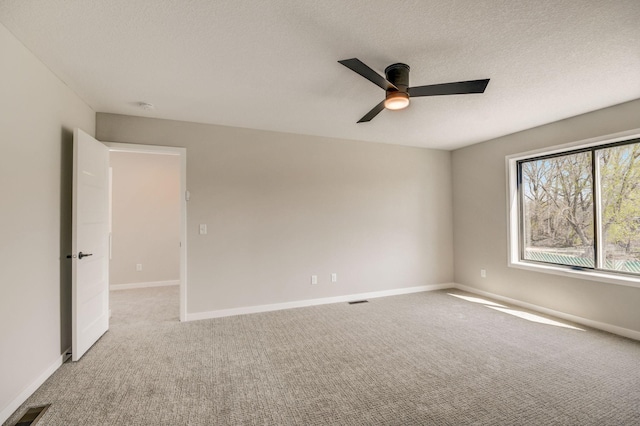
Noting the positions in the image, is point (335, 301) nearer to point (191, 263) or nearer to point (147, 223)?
point (191, 263)

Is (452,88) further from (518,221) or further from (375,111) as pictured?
(518,221)

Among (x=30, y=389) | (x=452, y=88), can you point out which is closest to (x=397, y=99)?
(x=452, y=88)

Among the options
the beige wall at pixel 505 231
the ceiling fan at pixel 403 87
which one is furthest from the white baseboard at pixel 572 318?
the ceiling fan at pixel 403 87

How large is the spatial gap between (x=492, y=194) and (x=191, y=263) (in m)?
4.48

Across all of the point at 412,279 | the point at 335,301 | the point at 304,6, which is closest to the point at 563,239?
the point at 412,279

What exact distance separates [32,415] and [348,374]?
84.6 inches

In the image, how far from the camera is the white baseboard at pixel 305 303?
3682mm

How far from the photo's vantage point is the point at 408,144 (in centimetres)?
488

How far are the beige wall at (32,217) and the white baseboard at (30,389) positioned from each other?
0.04 feet

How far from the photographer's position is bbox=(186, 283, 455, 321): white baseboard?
3.68 metres

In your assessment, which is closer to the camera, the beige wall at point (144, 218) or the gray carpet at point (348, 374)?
the gray carpet at point (348, 374)

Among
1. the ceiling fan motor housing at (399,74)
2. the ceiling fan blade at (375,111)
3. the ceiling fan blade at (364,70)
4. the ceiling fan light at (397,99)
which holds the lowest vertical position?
the ceiling fan light at (397,99)

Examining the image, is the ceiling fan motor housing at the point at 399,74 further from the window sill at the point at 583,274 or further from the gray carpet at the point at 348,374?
the window sill at the point at 583,274

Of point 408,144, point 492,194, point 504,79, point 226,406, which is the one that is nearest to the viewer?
point 226,406
